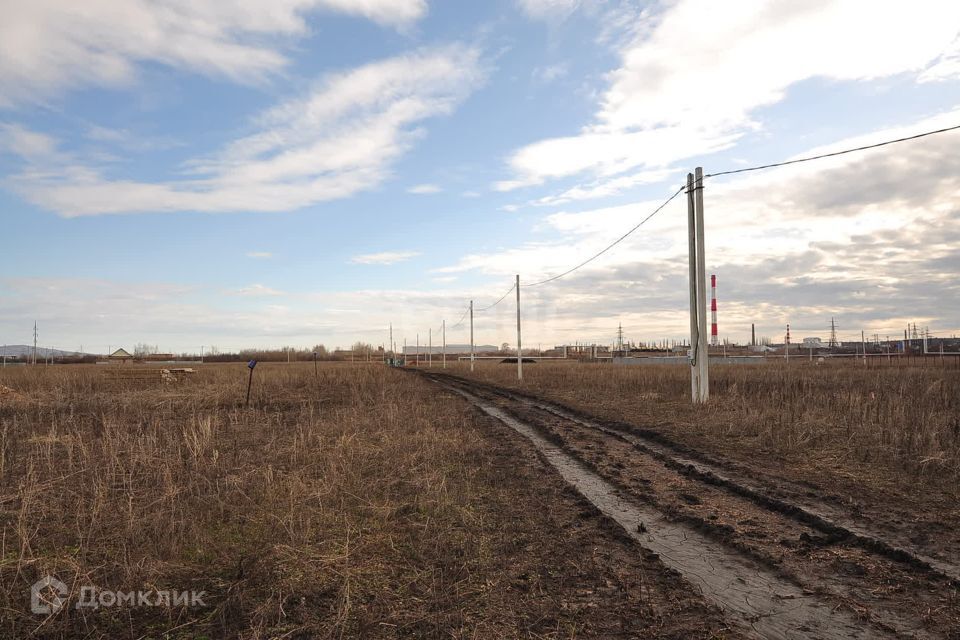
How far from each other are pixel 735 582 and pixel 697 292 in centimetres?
1262

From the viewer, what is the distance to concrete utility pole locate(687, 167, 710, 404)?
15.2m

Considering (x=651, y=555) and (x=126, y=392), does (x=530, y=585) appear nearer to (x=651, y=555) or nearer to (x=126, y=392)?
(x=651, y=555)

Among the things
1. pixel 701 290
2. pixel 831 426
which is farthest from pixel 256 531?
pixel 701 290

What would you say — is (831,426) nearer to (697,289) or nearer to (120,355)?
(697,289)

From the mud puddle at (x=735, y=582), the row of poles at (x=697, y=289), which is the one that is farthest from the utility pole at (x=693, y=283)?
the mud puddle at (x=735, y=582)

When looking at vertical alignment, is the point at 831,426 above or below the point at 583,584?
above

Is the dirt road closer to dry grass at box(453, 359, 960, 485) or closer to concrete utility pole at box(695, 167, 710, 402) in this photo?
dry grass at box(453, 359, 960, 485)

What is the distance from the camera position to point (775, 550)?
15.2 ft

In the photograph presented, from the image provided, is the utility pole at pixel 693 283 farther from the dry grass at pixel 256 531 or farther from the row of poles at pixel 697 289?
the dry grass at pixel 256 531

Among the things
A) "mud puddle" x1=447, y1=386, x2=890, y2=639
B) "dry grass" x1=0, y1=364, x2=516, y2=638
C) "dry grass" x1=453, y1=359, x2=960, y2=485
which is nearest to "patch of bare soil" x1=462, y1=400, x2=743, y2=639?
"mud puddle" x1=447, y1=386, x2=890, y2=639

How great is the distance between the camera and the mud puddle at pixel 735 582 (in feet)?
10.8

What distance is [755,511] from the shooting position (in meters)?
5.76

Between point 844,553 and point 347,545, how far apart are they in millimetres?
4096

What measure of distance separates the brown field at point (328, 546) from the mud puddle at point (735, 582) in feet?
0.64
